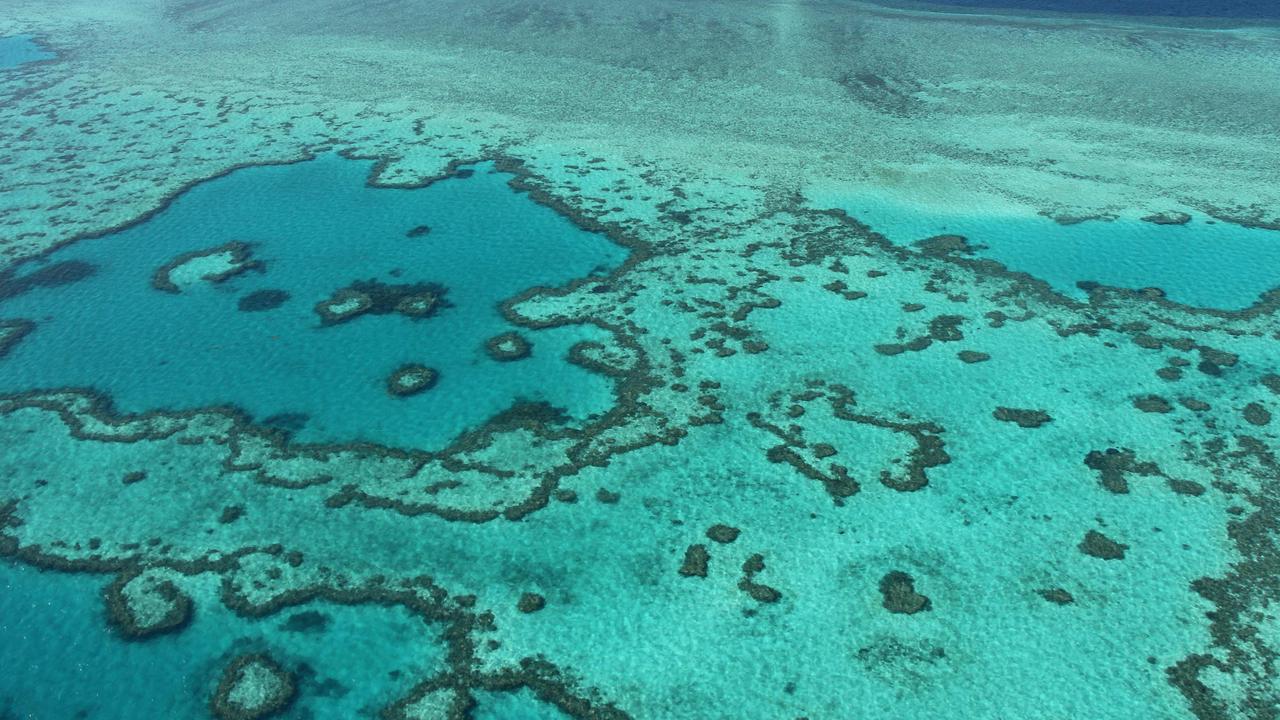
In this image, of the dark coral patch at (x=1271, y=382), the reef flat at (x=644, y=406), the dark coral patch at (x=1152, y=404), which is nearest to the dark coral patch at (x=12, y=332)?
the reef flat at (x=644, y=406)

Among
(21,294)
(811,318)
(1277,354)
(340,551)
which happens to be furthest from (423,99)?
(1277,354)

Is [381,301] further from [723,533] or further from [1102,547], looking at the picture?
[1102,547]

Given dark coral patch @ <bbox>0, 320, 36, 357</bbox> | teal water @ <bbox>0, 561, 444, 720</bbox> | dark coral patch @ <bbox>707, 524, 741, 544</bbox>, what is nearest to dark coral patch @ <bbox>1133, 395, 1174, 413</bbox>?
dark coral patch @ <bbox>707, 524, 741, 544</bbox>

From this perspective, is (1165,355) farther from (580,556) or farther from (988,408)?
(580,556)

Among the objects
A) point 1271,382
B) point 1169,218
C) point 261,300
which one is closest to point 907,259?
point 1271,382

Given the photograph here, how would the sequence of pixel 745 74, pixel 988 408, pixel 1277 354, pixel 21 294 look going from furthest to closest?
pixel 745 74 → pixel 21 294 → pixel 1277 354 → pixel 988 408

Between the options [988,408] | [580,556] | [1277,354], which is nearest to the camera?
[580,556]

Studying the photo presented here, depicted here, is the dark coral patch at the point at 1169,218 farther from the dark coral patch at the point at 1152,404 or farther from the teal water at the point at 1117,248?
the dark coral patch at the point at 1152,404
